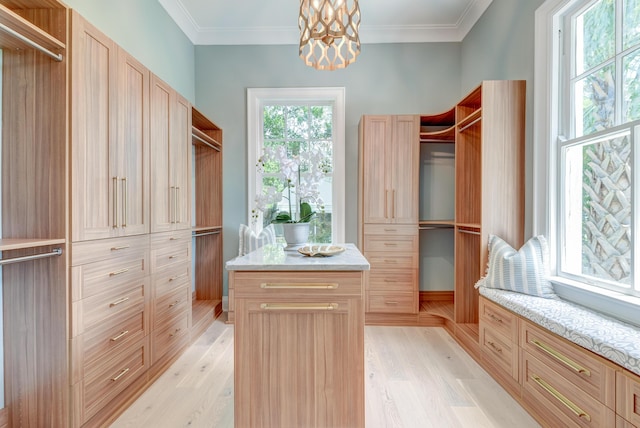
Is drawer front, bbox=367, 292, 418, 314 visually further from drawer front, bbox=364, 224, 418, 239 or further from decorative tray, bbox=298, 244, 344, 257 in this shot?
decorative tray, bbox=298, 244, 344, 257

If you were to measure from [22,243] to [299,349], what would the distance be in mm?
1242

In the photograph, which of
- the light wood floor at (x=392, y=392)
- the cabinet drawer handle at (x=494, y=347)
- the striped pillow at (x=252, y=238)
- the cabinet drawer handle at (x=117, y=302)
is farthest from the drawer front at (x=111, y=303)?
the cabinet drawer handle at (x=494, y=347)

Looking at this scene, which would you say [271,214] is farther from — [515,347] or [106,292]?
[515,347]

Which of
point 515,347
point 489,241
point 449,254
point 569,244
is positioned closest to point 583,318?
point 515,347

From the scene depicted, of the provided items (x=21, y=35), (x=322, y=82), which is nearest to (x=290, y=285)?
(x=21, y=35)

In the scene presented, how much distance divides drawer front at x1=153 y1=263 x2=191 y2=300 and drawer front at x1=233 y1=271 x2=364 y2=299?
1151mm

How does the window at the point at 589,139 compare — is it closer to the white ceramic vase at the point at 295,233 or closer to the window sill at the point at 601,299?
the window sill at the point at 601,299

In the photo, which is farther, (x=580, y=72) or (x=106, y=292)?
(x=580, y=72)

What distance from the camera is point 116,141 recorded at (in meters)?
1.91

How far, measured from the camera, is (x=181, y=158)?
278 cm

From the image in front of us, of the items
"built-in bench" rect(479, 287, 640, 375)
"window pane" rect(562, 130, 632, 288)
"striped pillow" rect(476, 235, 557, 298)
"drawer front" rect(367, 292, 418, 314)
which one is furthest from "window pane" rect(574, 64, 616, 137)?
"drawer front" rect(367, 292, 418, 314)

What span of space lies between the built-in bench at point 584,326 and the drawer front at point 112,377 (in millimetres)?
2364

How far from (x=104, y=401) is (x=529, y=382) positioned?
2.36 m

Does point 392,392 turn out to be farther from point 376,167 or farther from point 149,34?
point 149,34
